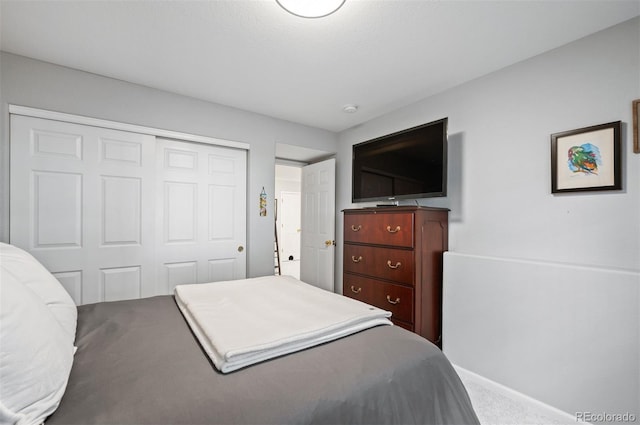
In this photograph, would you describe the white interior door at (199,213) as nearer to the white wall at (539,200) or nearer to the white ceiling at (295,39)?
the white ceiling at (295,39)

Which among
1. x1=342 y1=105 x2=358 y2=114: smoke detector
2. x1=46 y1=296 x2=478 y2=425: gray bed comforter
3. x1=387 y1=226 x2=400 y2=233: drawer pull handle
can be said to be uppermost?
x1=342 y1=105 x2=358 y2=114: smoke detector

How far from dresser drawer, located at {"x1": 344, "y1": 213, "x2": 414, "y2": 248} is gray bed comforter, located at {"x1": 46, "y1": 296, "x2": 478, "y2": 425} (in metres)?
1.17

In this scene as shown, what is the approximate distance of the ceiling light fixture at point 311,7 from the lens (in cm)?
147

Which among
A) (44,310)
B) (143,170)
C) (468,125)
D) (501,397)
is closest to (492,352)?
(501,397)

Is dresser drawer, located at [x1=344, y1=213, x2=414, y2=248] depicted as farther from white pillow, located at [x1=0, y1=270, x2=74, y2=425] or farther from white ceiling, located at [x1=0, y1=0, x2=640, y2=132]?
white pillow, located at [x1=0, y1=270, x2=74, y2=425]

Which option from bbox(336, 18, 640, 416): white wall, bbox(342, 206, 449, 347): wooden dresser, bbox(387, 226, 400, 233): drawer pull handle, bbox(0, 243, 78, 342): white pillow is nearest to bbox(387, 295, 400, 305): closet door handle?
bbox(342, 206, 449, 347): wooden dresser

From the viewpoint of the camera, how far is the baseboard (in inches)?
68.9

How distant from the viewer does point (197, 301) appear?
154cm

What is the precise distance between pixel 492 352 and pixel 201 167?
10.1 ft

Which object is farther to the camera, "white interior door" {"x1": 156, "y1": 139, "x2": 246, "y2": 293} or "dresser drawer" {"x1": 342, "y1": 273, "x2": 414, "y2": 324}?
"white interior door" {"x1": 156, "y1": 139, "x2": 246, "y2": 293}

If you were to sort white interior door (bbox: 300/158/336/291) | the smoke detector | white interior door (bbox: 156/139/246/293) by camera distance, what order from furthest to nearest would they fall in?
white interior door (bbox: 300/158/336/291) → the smoke detector → white interior door (bbox: 156/139/246/293)

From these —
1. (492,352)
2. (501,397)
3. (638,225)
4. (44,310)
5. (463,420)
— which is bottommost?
(501,397)

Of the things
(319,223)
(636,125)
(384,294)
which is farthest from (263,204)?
(636,125)

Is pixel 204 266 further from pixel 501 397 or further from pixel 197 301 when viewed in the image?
pixel 501 397
